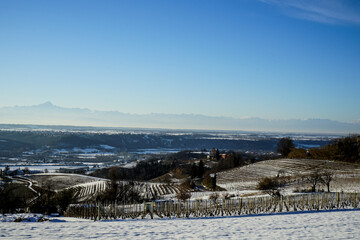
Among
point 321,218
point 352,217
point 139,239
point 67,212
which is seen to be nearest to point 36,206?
point 67,212

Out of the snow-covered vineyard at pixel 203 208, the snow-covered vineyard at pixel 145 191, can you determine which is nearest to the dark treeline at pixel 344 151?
the snow-covered vineyard at pixel 145 191

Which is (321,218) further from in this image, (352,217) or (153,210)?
(153,210)

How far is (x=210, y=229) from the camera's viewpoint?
44.3 ft

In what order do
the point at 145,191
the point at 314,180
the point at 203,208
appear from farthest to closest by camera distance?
the point at 145,191 < the point at 314,180 < the point at 203,208

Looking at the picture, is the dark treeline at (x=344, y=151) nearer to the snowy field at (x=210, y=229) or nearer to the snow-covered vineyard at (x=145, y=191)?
the snow-covered vineyard at (x=145, y=191)

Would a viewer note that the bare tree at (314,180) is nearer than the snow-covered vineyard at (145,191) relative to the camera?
Yes

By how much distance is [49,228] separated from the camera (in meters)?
14.3

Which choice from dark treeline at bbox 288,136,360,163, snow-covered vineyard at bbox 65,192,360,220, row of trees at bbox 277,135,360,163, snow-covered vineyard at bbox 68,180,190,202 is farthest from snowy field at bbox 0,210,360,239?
row of trees at bbox 277,135,360,163

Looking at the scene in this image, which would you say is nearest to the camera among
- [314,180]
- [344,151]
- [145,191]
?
[314,180]

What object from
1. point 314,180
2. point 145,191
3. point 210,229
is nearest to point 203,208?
point 210,229

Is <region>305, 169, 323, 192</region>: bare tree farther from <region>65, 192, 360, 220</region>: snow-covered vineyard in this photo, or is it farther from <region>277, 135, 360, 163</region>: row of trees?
<region>277, 135, 360, 163</region>: row of trees

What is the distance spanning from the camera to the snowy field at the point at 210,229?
1202 cm

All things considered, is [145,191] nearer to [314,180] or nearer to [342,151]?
[314,180]

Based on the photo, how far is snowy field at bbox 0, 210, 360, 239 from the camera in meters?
12.0
